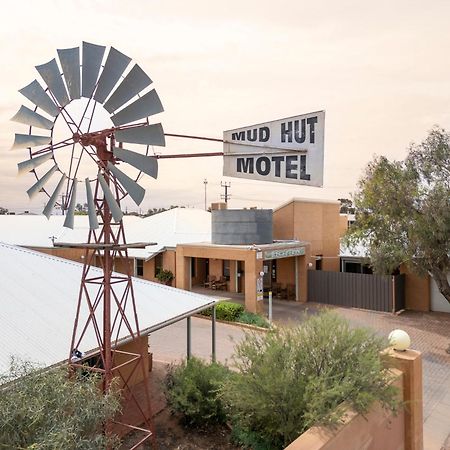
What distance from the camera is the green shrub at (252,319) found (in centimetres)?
2094

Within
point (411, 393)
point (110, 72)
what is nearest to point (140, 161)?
point (110, 72)

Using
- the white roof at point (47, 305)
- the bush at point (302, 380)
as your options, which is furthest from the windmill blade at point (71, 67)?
the bush at point (302, 380)

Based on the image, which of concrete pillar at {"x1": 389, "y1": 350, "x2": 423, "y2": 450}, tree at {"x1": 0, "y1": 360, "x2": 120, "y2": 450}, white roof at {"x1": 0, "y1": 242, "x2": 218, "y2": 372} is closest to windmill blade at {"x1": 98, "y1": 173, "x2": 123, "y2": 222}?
tree at {"x1": 0, "y1": 360, "x2": 120, "y2": 450}

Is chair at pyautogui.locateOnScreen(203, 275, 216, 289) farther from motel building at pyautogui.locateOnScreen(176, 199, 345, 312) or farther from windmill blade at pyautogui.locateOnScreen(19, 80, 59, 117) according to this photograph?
windmill blade at pyautogui.locateOnScreen(19, 80, 59, 117)

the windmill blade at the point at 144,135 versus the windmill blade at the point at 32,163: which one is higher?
the windmill blade at the point at 144,135

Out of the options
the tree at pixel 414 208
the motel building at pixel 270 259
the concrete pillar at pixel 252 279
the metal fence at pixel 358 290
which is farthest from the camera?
the motel building at pixel 270 259

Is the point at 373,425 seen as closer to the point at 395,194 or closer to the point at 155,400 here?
the point at 155,400

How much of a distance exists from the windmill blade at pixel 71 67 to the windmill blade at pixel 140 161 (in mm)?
1361

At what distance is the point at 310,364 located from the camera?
9.08 meters

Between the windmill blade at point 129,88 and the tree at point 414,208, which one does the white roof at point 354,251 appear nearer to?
the tree at point 414,208

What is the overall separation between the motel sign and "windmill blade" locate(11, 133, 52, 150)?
3.59 meters

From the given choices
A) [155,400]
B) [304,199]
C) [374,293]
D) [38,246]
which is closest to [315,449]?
[155,400]

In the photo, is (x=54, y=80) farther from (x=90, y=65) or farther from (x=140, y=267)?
(x=140, y=267)

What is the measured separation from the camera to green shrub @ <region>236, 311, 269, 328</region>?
20.9 m
